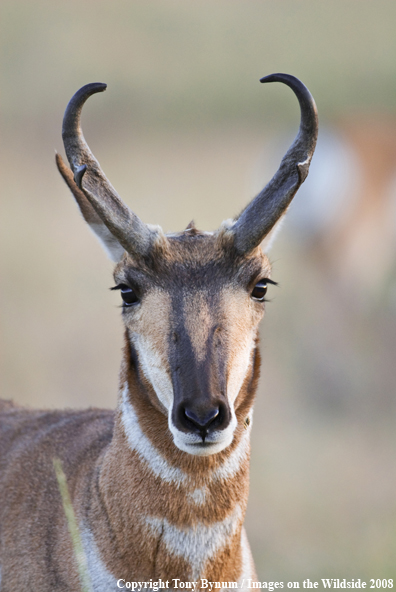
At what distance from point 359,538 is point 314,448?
8.13 feet

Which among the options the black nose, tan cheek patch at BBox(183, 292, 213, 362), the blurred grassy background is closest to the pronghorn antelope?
tan cheek patch at BBox(183, 292, 213, 362)

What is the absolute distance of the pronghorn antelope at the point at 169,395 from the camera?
166 inches

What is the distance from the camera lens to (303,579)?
7094 millimetres

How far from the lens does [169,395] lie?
4.09m

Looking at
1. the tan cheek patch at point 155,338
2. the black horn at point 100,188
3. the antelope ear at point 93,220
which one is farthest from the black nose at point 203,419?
the antelope ear at point 93,220

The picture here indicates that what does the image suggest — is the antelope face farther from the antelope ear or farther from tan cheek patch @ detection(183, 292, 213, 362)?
the antelope ear

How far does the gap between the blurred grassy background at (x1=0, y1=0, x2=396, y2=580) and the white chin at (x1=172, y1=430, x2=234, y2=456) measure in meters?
3.22

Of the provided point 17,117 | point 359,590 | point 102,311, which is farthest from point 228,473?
point 17,117

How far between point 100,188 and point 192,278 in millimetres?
763

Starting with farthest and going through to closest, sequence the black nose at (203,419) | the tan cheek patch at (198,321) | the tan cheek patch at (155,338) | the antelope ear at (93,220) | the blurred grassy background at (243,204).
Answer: the blurred grassy background at (243,204) → the antelope ear at (93,220) → the tan cheek patch at (155,338) → the tan cheek patch at (198,321) → the black nose at (203,419)

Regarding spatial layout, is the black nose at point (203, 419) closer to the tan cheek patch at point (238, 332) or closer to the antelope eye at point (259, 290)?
Answer: the tan cheek patch at point (238, 332)

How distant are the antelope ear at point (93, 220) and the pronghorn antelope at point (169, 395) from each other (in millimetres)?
389

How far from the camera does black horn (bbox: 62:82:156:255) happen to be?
174 inches

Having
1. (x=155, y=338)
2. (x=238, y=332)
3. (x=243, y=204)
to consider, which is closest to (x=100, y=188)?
(x=155, y=338)
